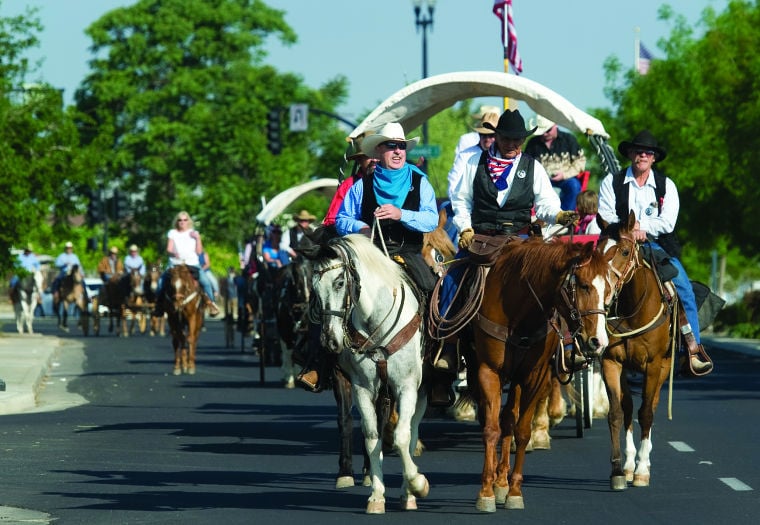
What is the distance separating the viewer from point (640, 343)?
13.2 metres

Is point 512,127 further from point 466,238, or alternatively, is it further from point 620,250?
point 620,250

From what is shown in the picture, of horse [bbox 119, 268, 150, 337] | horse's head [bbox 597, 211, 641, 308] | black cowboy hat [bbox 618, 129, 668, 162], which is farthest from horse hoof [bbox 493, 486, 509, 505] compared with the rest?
horse [bbox 119, 268, 150, 337]

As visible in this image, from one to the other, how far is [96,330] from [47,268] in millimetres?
55513

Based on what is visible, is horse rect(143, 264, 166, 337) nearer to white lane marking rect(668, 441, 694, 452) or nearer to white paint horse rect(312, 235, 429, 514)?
white lane marking rect(668, 441, 694, 452)

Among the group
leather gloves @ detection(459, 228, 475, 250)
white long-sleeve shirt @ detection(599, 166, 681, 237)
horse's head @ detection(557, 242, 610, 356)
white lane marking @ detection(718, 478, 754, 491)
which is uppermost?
white long-sleeve shirt @ detection(599, 166, 681, 237)

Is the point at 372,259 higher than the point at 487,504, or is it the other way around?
the point at 372,259

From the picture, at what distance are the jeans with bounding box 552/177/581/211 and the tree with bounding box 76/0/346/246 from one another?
55.3 m

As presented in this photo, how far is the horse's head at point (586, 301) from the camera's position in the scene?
1118 cm

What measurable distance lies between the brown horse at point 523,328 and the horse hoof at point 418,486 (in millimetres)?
400

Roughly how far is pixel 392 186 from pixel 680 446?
4636mm

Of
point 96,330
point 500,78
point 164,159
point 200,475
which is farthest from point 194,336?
point 164,159

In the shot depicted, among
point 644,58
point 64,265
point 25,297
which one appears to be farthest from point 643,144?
point 644,58

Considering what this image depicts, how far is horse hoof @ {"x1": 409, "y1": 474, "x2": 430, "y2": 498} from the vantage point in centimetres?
1135

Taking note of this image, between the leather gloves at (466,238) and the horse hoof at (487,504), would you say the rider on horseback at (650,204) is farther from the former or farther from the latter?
the horse hoof at (487,504)
